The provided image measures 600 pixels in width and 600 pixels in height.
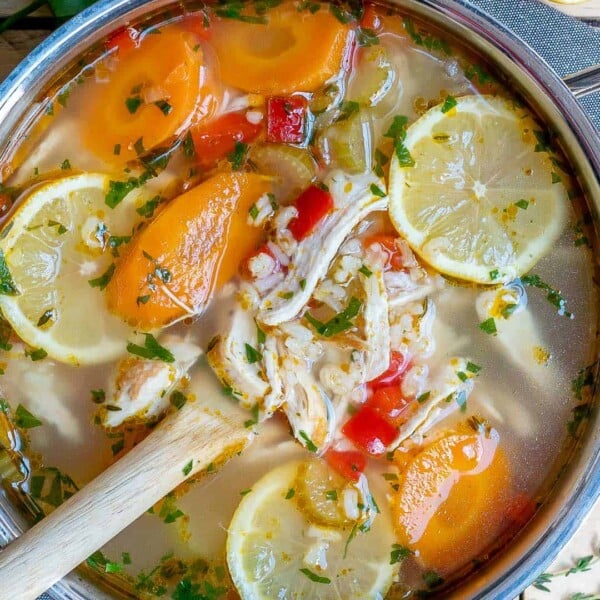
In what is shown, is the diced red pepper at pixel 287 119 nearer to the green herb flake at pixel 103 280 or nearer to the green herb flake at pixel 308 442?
the green herb flake at pixel 103 280

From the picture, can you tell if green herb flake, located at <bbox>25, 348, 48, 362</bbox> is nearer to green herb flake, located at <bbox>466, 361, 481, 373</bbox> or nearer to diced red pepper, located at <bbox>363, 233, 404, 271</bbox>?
diced red pepper, located at <bbox>363, 233, 404, 271</bbox>

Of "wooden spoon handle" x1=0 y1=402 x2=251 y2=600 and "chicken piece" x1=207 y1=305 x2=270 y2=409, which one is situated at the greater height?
"chicken piece" x1=207 y1=305 x2=270 y2=409

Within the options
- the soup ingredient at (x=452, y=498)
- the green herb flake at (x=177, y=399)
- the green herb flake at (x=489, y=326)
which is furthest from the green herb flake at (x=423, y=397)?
the green herb flake at (x=177, y=399)

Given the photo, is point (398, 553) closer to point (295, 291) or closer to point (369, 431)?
point (369, 431)

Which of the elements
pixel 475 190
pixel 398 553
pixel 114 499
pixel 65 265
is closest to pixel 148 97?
pixel 65 265

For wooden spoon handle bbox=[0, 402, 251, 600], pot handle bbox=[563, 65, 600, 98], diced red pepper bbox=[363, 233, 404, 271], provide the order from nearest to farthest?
1. wooden spoon handle bbox=[0, 402, 251, 600]
2. diced red pepper bbox=[363, 233, 404, 271]
3. pot handle bbox=[563, 65, 600, 98]

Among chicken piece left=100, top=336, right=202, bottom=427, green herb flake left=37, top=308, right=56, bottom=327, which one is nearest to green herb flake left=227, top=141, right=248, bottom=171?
chicken piece left=100, top=336, right=202, bottom=427

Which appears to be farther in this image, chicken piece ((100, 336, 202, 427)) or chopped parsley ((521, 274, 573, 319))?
chopped parsley ((521, 274, 573, 319))

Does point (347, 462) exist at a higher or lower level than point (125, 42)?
lower
